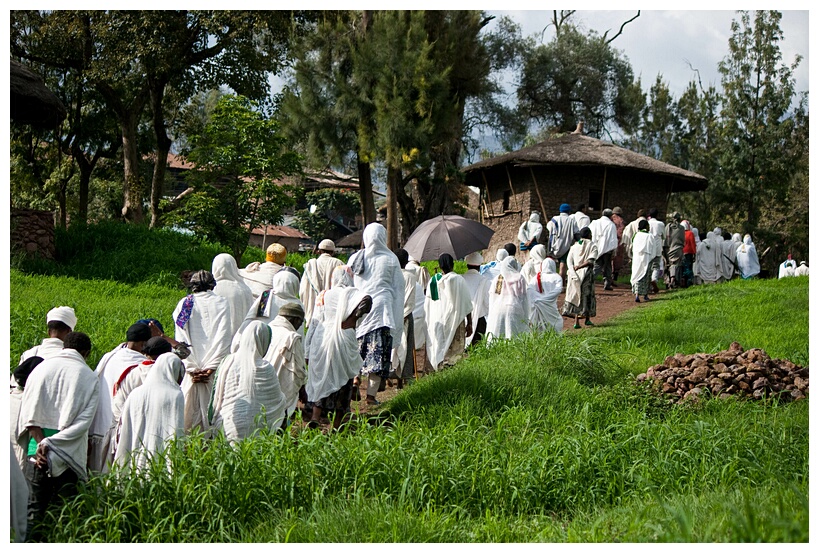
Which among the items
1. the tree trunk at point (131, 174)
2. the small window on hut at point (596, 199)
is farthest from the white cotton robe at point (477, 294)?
the tree trunk at point (131, 174)

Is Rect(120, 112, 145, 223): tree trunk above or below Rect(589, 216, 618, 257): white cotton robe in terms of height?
above

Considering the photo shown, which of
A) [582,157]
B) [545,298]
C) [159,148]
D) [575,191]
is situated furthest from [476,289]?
[159,148]

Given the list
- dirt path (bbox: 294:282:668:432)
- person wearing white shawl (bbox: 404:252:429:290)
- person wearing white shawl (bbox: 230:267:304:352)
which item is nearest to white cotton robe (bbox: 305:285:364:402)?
person wearing white shawl (bbox: 230:267:304:352)

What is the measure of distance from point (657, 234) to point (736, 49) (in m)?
20.4

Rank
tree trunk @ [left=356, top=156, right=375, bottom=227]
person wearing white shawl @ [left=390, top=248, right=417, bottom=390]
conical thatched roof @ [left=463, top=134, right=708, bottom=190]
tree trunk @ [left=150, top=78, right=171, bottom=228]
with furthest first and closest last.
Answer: tree trunk @ [left=356, top=156, right=375, bottom=227] → conical thatched roof @ [left=463, top=134, right=708, bottom=190] → tree trunk @ [left=150, top=78, right=171, bottom=228] → person wearing white shawl @ [left=390, top=248, right=417, bottom=390]

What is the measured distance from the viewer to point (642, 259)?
51.5ft

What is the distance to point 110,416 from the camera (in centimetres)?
590

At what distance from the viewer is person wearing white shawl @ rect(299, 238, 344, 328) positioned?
9.52 metres

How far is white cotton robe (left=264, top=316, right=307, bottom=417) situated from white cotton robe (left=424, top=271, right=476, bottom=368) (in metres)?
3.56

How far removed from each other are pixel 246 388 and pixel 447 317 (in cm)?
426

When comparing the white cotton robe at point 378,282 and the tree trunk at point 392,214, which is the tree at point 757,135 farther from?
the white cotton robe at point 378,282

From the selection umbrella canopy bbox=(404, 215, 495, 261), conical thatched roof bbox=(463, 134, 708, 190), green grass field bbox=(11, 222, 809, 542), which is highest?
conical thatched roof bbox=(463, 134, 708, 190)

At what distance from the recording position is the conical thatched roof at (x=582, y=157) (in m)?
23.1

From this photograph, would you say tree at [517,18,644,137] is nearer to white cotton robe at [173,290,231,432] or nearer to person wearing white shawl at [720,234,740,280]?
person wearing white shawl at [720,234,740,280]
